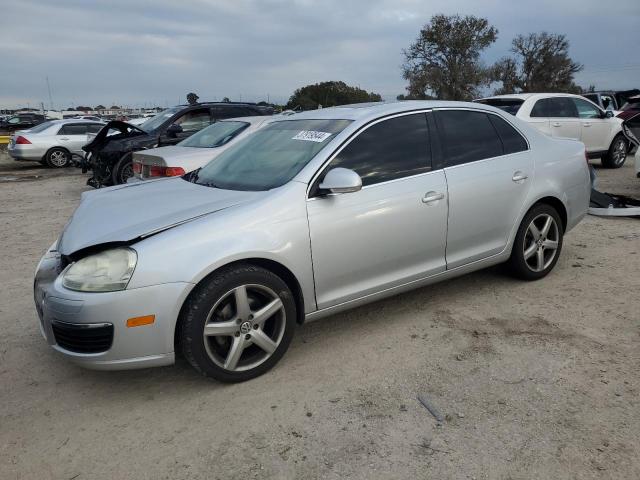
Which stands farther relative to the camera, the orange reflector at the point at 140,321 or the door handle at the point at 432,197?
the door handle at the point at 432,197

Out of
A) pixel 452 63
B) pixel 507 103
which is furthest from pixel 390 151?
pixel 452 63

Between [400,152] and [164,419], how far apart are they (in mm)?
2287

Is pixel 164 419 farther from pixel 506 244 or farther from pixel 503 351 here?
pixel 506 244

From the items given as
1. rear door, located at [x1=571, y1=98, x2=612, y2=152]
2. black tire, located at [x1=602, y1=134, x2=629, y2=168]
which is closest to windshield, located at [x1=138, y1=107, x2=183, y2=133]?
rear door, located at [x1=571, y1=98, x2=612, y2=152]

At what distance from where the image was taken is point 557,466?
2.26 meters

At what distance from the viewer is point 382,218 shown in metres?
3.37

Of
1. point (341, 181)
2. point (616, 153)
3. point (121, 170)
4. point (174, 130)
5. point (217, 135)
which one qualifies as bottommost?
point (616, 153)

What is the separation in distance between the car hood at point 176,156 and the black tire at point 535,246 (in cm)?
411

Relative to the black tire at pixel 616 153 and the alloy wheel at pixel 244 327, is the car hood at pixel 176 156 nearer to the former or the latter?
the alloy wheel at pixel 244 327

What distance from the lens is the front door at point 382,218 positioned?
3.20m

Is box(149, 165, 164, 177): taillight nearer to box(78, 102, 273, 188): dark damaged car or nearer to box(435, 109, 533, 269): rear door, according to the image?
box(78, 102, 273, 188): dark damaged car

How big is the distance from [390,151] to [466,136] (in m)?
0.78

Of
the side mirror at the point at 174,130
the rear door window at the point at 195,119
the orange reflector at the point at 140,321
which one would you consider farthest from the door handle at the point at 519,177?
the rear door window at the point at 195,119

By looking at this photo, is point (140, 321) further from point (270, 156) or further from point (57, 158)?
point (57, 158)
